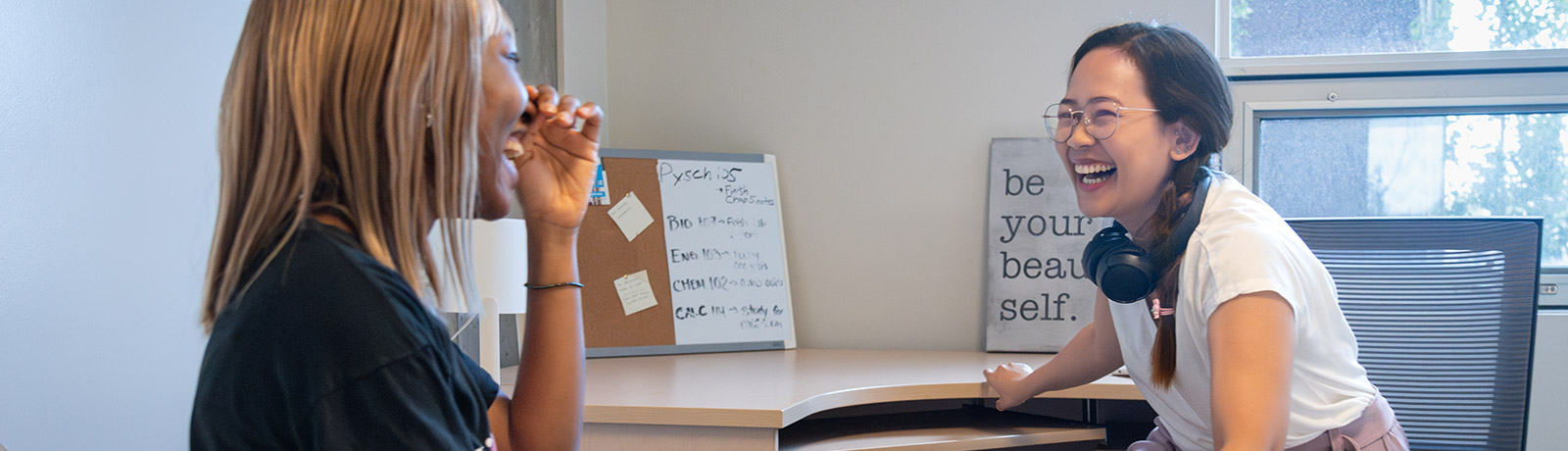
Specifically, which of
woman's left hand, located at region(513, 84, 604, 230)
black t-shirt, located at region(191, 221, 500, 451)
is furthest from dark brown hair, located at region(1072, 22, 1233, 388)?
black t-shirt, located at region(191, 221, 500, 451)

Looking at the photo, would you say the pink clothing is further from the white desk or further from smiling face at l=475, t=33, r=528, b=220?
smiling face at l=475, t=33, r=528, b=220

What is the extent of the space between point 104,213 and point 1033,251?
1762mm

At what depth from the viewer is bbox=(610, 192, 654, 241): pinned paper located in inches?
90.4

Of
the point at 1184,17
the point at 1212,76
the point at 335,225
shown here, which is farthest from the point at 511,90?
the point at 1184,17

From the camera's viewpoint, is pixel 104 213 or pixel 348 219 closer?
pixel 348 219

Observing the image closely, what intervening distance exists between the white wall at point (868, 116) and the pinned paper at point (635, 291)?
1.28 feet

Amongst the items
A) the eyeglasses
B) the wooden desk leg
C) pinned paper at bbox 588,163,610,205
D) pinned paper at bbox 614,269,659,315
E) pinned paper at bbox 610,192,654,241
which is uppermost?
the eyeglasses

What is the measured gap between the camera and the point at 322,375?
632mm

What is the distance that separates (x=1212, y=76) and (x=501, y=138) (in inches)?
35.9

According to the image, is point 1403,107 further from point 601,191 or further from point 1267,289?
point 601,191

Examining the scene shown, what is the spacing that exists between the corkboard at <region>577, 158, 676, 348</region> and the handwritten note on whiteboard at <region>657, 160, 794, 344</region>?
0.02 m

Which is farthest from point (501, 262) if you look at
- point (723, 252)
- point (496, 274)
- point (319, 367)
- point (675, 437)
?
point (319, 367)

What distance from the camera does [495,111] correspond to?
848mm

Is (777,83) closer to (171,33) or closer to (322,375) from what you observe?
(171,33)
